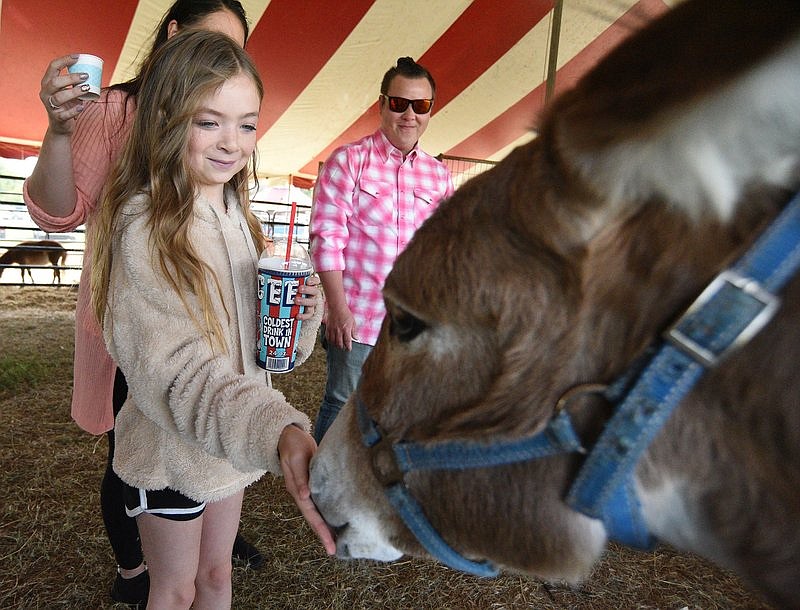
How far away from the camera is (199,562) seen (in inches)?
65.7

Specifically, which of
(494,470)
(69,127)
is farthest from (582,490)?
(69,127)

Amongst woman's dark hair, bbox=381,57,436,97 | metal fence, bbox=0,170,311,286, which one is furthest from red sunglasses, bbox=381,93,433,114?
metal fence, bbox=0,170,311,286

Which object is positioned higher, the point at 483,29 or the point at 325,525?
the point at 483,29

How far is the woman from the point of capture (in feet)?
3.93

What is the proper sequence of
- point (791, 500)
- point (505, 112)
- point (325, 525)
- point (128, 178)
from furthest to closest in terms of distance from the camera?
point (505, 112)
point (128, 178)
point (325, 525)
point (791, 500)

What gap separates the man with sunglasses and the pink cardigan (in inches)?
46.2

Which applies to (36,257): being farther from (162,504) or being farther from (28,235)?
(162,504)

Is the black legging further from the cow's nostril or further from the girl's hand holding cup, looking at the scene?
the cow's nostril

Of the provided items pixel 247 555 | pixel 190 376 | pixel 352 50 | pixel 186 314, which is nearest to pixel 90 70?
pixel 186 314

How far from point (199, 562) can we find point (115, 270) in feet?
3.10

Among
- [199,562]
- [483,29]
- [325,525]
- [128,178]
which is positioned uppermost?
[483,29]

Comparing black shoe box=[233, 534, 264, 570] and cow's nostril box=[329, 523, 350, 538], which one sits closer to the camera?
cow's nostril box=[329, 523, 350, 538]

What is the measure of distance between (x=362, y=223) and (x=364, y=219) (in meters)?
0.02

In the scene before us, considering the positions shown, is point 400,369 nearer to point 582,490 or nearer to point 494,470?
point 494,470
